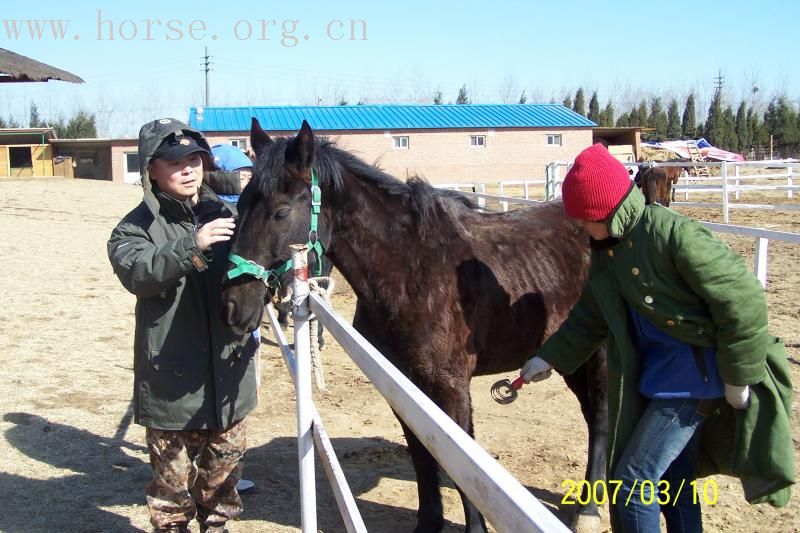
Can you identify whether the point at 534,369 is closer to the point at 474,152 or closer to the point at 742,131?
the point at 474,152

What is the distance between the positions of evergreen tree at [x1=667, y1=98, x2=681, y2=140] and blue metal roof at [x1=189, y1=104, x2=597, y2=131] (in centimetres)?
2081

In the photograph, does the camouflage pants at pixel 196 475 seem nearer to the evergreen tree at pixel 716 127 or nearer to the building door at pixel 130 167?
the building door at pixel 130 167

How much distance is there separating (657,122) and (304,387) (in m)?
65.9

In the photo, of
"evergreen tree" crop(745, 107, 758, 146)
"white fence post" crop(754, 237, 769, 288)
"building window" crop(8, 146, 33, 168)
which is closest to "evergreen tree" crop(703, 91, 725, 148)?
"evergreen tree" crop(745, 107, 758, 146)

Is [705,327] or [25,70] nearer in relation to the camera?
[705,327]

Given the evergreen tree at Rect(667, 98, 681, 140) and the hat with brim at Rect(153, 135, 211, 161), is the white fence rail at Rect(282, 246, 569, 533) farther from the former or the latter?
the evergreen tree at Rect(667, 98, 681, 140)

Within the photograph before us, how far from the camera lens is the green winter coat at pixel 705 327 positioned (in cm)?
207

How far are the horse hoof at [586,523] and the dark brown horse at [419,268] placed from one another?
27 mm

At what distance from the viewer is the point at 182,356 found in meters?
2.84

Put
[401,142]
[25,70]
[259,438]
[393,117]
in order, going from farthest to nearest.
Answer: [393,117], [401,142], [25,70], [259,438]

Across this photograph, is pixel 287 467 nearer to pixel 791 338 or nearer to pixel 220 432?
pixel 220 432

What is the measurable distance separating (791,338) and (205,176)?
5.53 metres

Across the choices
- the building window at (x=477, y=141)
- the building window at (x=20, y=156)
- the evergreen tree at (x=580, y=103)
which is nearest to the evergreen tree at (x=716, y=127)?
the evergreen tree at (x=580, y=103)

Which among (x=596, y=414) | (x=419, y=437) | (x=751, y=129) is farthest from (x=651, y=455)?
(x=751, y=129)
